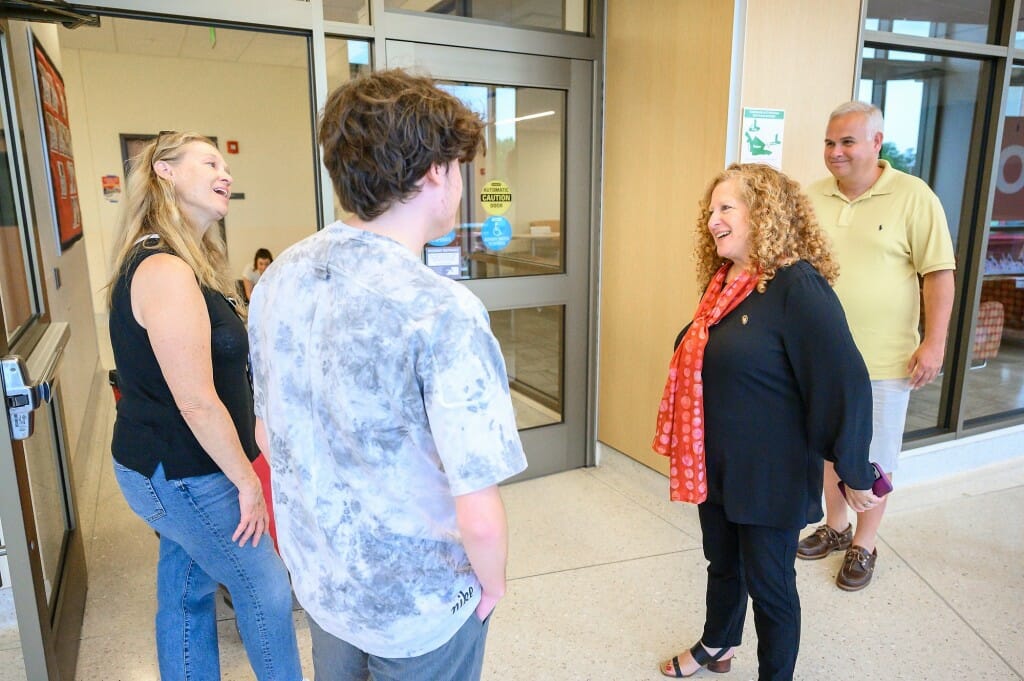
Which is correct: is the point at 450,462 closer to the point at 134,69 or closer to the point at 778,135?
the point at 778,135

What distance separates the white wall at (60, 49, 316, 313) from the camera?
20.9ft

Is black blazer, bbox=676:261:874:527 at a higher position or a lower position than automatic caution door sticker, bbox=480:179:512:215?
lower

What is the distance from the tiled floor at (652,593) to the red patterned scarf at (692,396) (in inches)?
26.6

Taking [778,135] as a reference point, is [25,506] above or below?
below

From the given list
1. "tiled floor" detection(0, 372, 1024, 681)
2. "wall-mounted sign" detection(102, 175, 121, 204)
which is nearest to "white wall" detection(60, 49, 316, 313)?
"wall-mounted sign" detection(102, 175, 121, 204)

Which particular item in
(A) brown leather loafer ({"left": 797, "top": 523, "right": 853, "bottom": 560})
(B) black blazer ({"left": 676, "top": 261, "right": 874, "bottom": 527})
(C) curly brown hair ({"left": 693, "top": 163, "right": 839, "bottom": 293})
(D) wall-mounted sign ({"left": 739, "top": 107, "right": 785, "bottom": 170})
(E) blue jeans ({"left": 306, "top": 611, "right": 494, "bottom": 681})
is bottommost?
(A) brown leather loafer ({"left": 797, "top": 523, "right": 853, "bottom": 560})

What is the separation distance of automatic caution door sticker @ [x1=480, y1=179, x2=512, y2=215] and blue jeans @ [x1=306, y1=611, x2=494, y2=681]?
7.69 feet

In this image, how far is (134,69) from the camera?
6605mm

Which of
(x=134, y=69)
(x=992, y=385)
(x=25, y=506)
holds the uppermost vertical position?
(x=134, y=69)

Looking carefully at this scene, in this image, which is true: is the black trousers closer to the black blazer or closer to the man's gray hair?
the black blazer

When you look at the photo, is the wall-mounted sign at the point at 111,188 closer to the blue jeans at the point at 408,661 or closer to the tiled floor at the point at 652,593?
the tiled floor at the point at 652,593

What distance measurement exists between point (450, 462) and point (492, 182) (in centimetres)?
247

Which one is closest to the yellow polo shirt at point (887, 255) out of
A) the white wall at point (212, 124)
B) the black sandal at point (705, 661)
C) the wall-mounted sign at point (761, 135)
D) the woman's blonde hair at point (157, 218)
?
the wall-mounted sign at point (761, 135)

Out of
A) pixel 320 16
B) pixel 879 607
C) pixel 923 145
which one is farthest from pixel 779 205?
pixel 923 145
